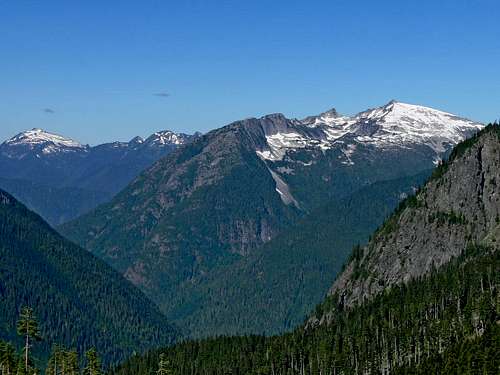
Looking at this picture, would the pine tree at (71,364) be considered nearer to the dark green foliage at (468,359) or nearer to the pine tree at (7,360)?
the pine tree at (7,360)

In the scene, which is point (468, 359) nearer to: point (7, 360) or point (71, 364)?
point (71, 364)

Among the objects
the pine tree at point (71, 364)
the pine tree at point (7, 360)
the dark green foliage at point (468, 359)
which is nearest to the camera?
the pine tree at point (71, 364)

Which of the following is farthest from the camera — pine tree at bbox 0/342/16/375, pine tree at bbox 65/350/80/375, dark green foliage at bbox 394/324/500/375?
dark green foliage at bbox 394/324/500/375

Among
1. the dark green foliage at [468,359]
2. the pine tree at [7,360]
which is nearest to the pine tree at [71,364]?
the pine tree at [7,360]

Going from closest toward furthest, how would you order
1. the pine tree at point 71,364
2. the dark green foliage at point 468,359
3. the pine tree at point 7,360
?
the pine tree at point 71,364, the pine tree at point 7,360, the dark green foliage at point 468,359

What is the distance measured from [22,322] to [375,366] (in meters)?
93.1

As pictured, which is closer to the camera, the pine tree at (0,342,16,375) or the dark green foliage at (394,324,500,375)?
the pine tree at (0,342,16,375)

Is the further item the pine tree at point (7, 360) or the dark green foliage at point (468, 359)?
the dark green foliage at point (468, 359)

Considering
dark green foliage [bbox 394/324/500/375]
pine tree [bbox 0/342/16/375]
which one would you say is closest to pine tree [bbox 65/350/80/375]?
pine tree [bbox 0/342/16/375]

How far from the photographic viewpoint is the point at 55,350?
528 feet

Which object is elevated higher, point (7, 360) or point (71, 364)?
point (7, 360)

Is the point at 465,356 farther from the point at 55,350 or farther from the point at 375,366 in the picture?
the point at 55,350

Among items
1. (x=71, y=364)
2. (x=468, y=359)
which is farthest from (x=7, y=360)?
(x=468, y=359)

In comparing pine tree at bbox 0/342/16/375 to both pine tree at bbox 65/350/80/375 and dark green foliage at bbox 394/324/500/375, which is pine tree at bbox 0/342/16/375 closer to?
pine tree at bbox 65/350/80/375
